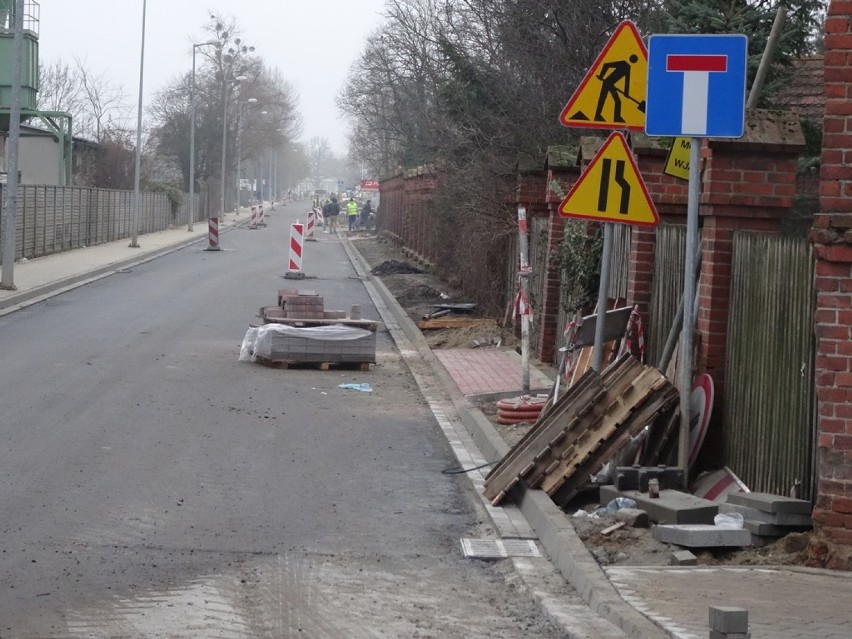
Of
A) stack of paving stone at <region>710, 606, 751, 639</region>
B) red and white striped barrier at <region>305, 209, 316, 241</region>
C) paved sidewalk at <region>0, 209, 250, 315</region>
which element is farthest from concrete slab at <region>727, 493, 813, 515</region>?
red and white striped barrier at <region>305, 209, 316, 241</region>

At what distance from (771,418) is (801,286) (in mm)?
867

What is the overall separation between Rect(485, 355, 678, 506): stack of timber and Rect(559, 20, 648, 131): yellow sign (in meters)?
1.63

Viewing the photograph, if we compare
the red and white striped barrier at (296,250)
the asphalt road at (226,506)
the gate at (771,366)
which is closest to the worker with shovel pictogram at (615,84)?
the gate at (771,366)

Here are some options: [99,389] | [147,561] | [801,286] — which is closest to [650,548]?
[801,286]

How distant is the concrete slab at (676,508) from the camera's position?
737 cm

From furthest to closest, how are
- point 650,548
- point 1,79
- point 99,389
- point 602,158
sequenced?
point 1,79
point 99,389
point 602,158
point 650,548

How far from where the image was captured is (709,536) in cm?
700

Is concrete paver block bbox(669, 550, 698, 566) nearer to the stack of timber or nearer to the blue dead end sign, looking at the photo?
the stack of timber

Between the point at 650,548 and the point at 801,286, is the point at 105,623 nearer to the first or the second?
the point at 650,548

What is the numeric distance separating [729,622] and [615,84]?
490 centimetres

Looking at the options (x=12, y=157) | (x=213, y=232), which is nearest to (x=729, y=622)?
(x=12, y=157)

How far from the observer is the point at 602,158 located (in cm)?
871

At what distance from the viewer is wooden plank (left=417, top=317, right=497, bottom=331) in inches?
803

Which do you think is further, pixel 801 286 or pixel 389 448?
pixel 389 448
